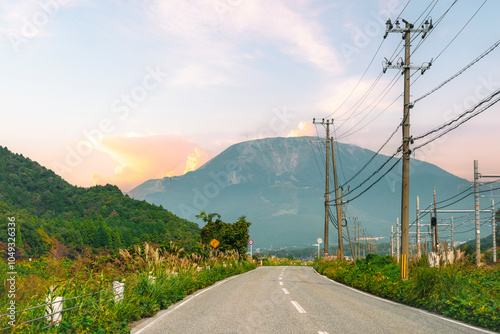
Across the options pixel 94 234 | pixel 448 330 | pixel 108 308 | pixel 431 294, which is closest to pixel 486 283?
pixel 431 294

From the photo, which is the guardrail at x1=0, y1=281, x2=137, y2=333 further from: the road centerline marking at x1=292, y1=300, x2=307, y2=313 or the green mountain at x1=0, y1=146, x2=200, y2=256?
the green mountain at x1=0, y1=146, x2=200, y2=256

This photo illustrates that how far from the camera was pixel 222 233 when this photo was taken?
4594 centimetres

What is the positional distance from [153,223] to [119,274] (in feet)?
524

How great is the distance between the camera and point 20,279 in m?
9.73

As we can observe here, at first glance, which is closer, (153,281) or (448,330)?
→ (448,330)

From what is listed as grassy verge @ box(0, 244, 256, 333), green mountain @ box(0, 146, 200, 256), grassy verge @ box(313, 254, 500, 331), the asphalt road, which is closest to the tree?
grassy verge @ box(0, 244, 256, 333)

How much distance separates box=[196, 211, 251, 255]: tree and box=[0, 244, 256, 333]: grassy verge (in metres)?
26.0

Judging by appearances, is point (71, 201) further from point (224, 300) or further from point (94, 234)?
point (224, 300)

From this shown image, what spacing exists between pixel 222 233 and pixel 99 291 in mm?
36391

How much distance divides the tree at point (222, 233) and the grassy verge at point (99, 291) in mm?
26001

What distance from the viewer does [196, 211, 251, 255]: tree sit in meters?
45.4

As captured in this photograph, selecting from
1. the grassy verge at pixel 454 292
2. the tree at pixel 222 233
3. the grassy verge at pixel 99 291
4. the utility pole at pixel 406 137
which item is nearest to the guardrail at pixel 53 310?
the grassy verge at pixel 99 291

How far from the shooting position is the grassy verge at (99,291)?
8.37m

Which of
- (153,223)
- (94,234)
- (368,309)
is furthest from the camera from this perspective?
(153,223)
